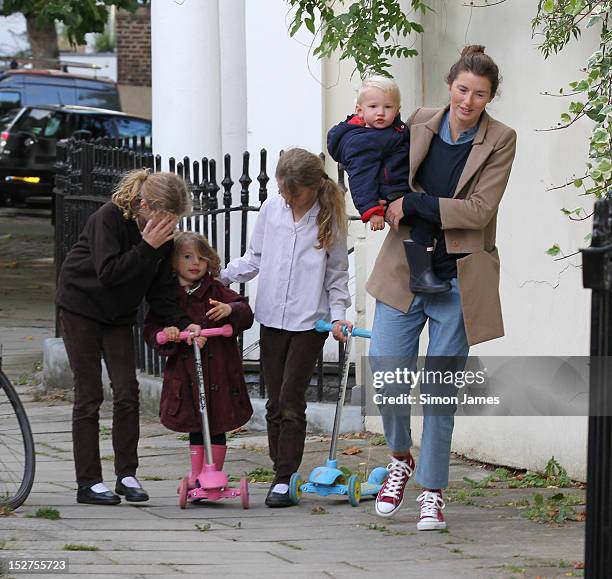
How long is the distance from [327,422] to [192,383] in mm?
1917

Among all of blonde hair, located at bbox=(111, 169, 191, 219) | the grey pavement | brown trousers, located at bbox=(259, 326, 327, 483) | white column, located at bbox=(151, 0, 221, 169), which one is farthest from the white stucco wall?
white column, located at bbox=(151, 0, 221, 169)

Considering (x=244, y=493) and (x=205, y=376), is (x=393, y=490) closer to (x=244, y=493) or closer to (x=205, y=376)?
(x=244, y=493)

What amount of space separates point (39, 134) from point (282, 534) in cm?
1991

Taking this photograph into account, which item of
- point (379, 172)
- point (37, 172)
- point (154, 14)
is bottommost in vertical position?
point (37, 172)

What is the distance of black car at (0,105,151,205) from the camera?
24500 mm

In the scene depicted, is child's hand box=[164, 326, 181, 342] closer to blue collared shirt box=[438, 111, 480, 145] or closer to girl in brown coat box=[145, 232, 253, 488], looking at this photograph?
girl in brown coat box=[145, 232, 253, 488]

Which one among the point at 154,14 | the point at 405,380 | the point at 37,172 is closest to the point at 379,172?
the point at 405,380

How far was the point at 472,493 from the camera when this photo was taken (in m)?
A: 6.45

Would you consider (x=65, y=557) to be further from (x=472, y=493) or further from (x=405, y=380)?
(x=472, y=493)

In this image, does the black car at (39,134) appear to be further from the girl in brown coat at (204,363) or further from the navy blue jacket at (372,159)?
the navy blue jacket at (372,159)

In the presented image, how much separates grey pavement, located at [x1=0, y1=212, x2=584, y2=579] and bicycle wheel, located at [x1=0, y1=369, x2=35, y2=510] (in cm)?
9

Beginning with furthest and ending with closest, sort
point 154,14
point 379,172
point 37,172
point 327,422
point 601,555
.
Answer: point 37,172 < point 154,14 < point 327,422 < point 379,172 < point 601,555

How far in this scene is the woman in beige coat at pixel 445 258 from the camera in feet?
18.0

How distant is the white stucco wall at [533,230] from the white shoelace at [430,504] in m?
1.13
